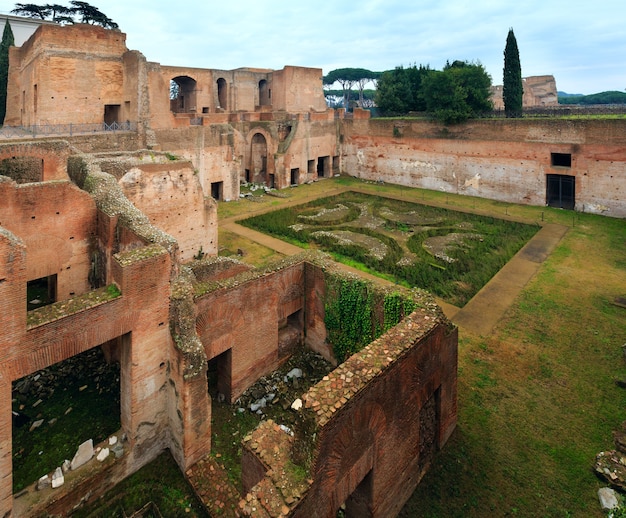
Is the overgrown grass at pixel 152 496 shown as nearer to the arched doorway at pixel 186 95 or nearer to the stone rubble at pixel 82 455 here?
the stone rubble at pixel 82 455

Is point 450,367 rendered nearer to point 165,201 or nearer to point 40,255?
point 40,255

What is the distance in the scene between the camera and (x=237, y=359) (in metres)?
8.68

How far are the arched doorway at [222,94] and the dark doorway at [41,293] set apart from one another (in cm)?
2387

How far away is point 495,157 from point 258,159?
1488 centimetres

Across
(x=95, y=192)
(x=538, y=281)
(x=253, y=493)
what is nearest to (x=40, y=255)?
(x=95, y=192)

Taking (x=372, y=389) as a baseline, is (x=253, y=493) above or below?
below

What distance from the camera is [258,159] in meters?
29.3

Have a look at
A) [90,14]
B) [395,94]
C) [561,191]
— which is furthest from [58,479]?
[90,14]

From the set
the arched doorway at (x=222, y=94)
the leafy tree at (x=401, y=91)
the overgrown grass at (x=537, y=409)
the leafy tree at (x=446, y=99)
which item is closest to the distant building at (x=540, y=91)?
the leafy tree at (x=401, y=91)

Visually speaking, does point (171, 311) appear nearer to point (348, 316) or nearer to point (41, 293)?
point (348, 316)

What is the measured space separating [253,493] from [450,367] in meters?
4.12

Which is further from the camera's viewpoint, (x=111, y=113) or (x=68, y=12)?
(x=68, y=12)

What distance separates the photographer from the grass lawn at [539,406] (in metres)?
6.43

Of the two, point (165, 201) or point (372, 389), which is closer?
point (372, 389)
